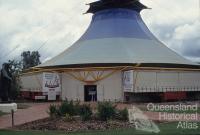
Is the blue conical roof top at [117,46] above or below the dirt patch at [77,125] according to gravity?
above

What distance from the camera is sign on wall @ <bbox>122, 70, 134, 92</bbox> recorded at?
125ft

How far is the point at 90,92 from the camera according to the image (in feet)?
136

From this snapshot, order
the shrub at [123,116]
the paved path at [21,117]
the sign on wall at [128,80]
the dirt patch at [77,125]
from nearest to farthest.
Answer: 1. the dirt patch at [77,125]
2. the shrub at [123,116]
3. the paved path at [21,117]
4. the sign on wall at [128,80]

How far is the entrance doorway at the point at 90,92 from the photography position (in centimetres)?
4131

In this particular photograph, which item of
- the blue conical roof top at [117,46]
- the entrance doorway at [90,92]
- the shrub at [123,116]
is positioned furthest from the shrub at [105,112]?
the entrance doorway at [90,92]

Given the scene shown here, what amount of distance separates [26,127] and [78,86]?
80.9 feet

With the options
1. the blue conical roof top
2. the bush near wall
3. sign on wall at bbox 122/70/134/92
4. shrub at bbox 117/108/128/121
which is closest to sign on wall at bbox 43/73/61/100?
the blue conical roof top

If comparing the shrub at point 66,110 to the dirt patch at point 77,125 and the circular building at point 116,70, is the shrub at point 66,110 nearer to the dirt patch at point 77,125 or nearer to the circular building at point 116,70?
the dirt patch at point 77,125

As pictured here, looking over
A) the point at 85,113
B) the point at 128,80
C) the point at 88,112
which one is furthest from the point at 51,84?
the point at 85,113

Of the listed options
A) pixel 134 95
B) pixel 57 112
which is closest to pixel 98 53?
pixel 134 95

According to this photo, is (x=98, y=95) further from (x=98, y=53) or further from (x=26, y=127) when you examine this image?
(x=26, y=127)

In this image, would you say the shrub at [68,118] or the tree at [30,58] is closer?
the shrub at [68,118]

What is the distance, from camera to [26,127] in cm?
1677

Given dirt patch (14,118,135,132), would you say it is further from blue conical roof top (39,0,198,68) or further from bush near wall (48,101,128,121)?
blue conical roof top (39,0,198,68)
